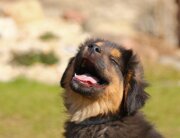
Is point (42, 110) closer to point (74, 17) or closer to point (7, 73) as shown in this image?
point (7, 73)

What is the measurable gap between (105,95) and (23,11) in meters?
16.2

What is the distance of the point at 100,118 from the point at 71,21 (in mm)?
17793

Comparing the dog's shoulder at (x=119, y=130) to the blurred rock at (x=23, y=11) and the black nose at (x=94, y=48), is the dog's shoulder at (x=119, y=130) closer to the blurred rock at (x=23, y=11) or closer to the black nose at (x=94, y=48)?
the black nose at (x=94, y=48)

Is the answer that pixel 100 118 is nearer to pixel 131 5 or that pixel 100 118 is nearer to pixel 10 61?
pixel 10 61

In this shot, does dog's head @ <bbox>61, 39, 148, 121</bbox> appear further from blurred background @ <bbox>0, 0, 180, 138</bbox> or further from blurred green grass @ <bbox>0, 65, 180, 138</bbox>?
blurred green grass @ <bbox>0, 65, 180, 138</bbox>

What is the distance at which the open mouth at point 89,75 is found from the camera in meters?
7.27

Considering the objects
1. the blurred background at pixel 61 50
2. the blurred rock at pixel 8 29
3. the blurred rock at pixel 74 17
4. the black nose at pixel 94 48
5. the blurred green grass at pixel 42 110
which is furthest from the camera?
the blurred rock at pixel 74 17

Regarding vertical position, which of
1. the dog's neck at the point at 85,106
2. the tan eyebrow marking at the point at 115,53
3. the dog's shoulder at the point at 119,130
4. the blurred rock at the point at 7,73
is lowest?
the blurred rock at the point at 7,73

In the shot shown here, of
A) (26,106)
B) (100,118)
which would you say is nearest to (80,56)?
(100,118)

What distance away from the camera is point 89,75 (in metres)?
7.43

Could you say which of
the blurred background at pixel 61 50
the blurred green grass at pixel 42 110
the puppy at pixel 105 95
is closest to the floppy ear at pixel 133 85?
the puppy at pixel 105 95

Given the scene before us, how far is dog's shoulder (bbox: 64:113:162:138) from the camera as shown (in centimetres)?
714

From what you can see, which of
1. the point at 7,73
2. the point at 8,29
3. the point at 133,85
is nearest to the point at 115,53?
the point at 133,85

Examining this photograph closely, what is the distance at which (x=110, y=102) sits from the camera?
23.7ft
